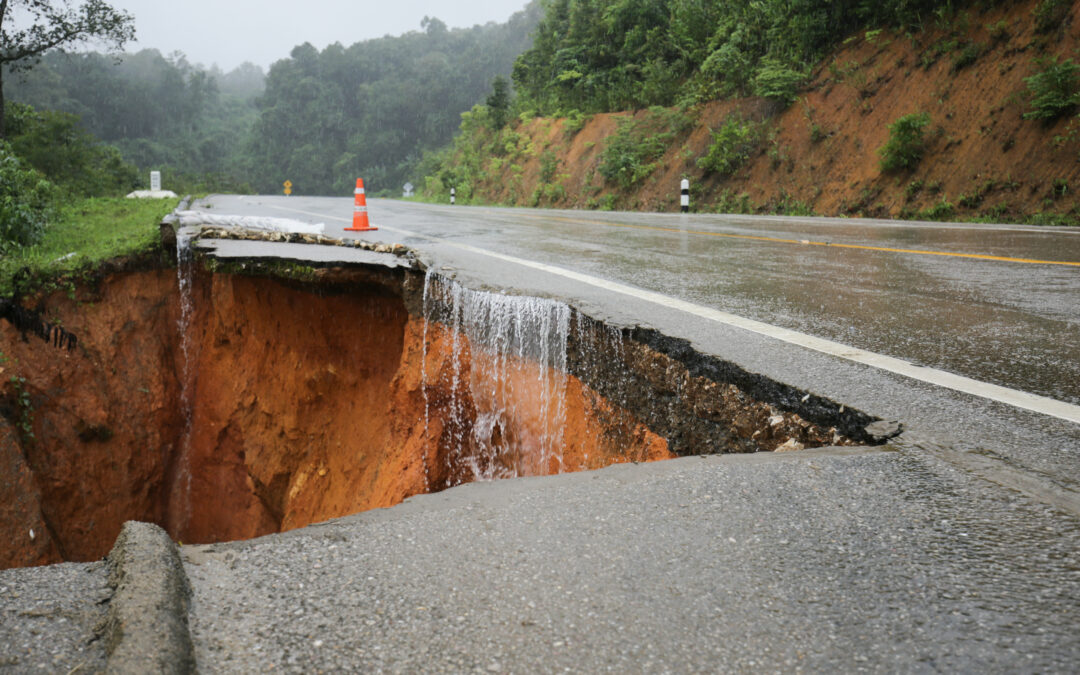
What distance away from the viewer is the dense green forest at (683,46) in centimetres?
1633

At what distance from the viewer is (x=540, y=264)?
6465 millimetres

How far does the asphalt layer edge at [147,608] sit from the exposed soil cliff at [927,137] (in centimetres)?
1223

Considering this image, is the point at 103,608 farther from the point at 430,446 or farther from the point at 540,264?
the point at 540,264

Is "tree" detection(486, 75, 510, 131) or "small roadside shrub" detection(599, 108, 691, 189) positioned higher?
"tree" detection(486, 75, 510, 131)

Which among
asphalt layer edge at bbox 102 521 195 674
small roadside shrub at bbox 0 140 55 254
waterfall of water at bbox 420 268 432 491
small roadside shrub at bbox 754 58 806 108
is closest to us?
asphalt layer edge at bbox 102 521 195 674

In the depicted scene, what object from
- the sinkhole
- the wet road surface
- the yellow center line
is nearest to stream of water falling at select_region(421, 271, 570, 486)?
the sinkhole

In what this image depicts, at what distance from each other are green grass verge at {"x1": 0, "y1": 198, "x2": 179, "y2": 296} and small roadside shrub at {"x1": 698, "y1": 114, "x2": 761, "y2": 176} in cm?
1207

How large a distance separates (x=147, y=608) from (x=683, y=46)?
71.9ft

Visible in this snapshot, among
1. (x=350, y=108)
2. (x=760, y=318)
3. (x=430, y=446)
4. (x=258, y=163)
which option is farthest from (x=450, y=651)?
(x=350, y=108)

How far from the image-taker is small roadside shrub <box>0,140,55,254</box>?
8.80 meters

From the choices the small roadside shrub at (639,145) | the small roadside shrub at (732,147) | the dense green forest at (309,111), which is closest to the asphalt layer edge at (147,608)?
the small roadside shrub at (732,147)

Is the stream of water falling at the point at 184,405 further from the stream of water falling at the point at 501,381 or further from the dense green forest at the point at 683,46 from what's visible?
the dense green forest at the point at 683,46

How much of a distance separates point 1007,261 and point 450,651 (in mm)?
6627

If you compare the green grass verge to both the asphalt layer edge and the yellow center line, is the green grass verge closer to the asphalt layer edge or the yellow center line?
the yellow center line
